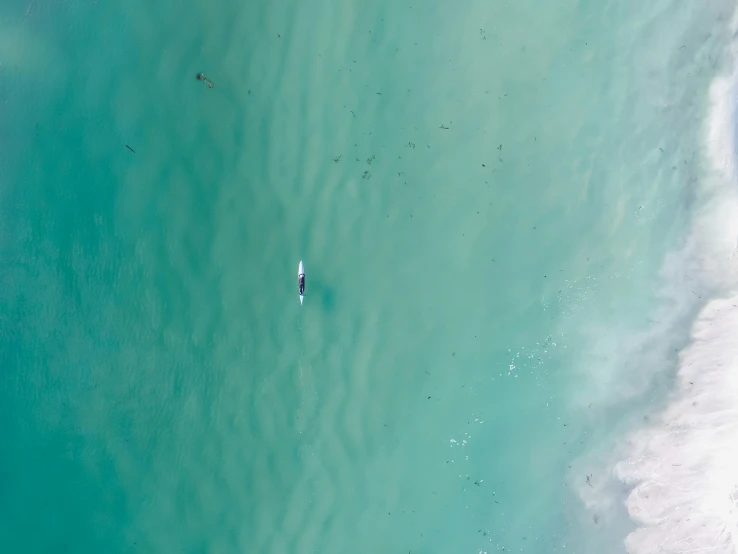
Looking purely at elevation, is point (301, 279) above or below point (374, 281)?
below

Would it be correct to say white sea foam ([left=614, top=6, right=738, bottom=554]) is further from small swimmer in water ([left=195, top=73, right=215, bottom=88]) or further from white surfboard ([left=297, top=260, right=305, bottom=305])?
small swimmer in water ([left=195, top=73, right=215, bottom=88])

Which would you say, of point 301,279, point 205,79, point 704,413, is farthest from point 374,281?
point 704,413

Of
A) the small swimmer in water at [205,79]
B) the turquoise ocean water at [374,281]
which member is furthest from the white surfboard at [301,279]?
the small swimmer in water at [205,79]

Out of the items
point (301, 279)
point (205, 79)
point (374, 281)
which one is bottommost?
point (301, 279)

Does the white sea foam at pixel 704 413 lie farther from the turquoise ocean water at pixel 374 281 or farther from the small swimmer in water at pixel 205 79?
the small swimmer in water at pixel 205 79

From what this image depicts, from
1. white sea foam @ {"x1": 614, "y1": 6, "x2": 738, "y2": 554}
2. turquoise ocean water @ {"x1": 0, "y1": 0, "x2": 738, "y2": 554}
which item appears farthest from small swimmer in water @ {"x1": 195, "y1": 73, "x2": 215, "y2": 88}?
white sea foam @ {"x1": 614, "y1": 6, "x2": 738, "y2": 554}

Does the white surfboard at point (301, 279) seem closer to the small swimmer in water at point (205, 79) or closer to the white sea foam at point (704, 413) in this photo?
the small swimmer in water at point (205, 79)

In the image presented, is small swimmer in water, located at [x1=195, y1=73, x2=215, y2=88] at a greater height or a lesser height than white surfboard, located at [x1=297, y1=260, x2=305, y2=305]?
greater

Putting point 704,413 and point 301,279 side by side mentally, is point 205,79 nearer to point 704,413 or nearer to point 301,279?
point 301,279

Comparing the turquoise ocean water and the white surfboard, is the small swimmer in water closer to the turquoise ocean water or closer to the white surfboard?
the turquoise ocean water

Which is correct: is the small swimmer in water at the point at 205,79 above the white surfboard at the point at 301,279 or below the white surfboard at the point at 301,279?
above
